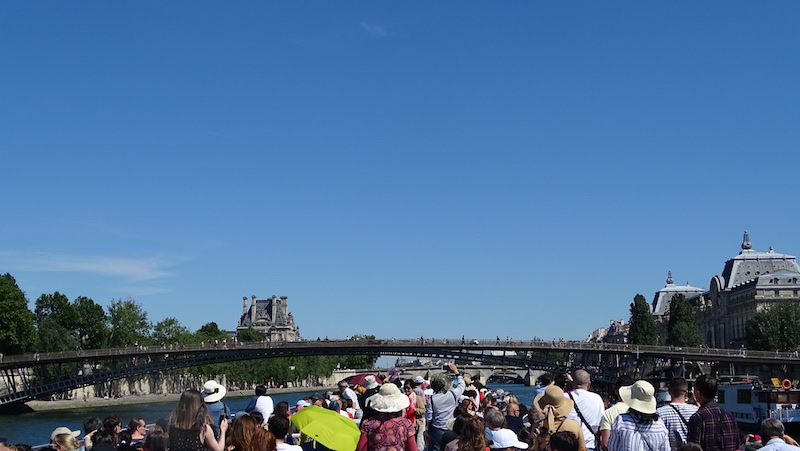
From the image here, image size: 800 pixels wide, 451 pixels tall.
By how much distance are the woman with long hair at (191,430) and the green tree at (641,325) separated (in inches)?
3786

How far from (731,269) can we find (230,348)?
71.4 m

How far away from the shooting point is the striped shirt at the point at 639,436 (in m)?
8.47

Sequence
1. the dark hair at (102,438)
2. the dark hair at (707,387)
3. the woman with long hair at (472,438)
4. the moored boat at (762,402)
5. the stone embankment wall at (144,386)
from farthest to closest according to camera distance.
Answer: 1. the stone embankment wall at (144,386)
2. the moored boat at (762,402)
3. the dark hair at (102,438)
4. the dark hair at (707,387)
5. the woman with long hair at (472,438)

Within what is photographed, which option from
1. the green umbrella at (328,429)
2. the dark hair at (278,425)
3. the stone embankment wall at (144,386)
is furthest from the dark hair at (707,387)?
A: the stone embankment wall at (144,386)

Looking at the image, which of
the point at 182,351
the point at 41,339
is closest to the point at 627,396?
the point at 182,351

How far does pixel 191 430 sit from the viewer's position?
755 centimetres

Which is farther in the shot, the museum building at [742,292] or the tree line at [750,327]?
the museum building at [742,292]

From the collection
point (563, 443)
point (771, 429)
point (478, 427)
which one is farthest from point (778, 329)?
point (563, 443)

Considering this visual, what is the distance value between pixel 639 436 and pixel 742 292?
357ft

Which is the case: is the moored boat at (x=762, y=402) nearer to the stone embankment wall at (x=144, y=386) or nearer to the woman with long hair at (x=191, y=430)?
the woman with long hair at (x=191, y=430)

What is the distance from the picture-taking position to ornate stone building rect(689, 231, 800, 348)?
343ft

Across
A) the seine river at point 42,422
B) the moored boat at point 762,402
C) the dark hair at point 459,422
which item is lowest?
the seine river at point 42,422

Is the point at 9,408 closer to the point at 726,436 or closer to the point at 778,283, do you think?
the point at 726,436

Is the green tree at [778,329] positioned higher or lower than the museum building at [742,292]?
lower
